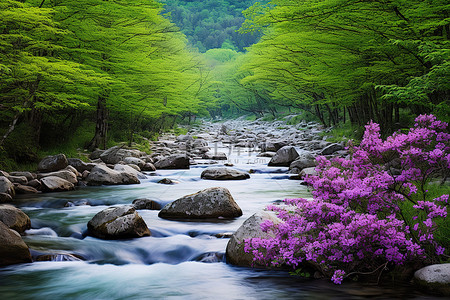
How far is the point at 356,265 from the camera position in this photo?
4.16 m

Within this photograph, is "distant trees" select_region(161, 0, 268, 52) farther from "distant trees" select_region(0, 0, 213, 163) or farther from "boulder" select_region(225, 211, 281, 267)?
"boulder" select_region(225, 211, 281, 267)

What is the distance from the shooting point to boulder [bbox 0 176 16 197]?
8869 mm

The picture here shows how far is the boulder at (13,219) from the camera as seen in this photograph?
239 inches

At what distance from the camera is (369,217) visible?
3822 millimetres

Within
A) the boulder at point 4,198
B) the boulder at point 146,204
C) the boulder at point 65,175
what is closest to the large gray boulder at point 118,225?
the boulder at point 146,204

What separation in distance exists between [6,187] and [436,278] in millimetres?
8891

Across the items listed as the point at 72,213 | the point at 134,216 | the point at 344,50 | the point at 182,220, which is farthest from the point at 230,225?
the point at 344,50

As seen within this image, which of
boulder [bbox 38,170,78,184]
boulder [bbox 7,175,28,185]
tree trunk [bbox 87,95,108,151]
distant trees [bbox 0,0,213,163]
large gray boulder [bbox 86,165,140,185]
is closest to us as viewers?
distant trees [bbox 0,0,213,163]

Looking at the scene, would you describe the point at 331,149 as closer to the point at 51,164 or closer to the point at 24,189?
the point at 51,164

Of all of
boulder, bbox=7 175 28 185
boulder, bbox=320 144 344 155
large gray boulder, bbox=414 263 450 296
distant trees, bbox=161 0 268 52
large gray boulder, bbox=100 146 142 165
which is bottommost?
large gray boulder, bbox=414 263 450 296

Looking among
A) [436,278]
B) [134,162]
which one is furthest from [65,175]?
[436,278]

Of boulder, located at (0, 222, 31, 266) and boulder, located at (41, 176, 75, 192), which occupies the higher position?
boulder, located at (41, 176, 75, 192)

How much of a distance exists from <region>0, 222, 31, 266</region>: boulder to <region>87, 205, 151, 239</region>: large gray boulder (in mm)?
1295

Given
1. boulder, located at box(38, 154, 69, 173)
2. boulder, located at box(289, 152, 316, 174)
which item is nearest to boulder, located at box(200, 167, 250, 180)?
boulder, located at box(289, 152, 316, 174)
